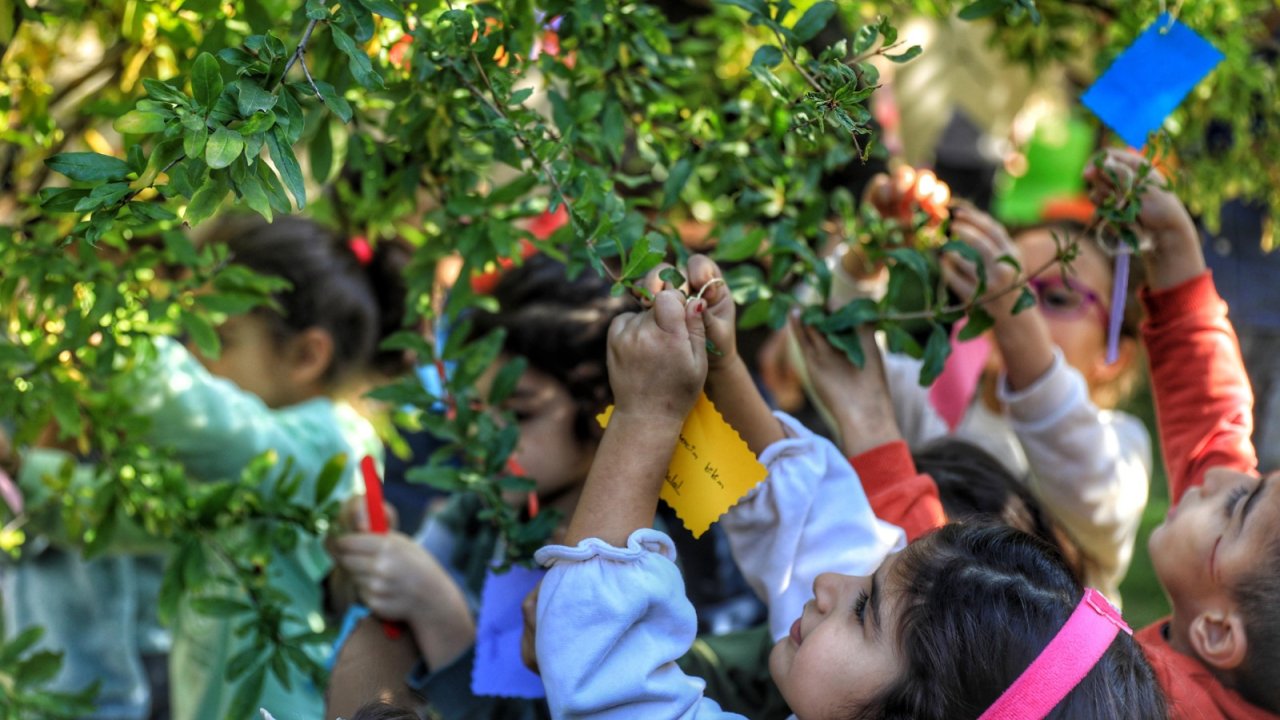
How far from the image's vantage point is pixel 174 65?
1539 mm

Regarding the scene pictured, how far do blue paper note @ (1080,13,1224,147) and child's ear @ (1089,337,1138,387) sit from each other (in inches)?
33.7

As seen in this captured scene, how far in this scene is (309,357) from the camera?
7.89 feet

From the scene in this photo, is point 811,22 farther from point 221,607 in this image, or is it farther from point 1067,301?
point 1067,301

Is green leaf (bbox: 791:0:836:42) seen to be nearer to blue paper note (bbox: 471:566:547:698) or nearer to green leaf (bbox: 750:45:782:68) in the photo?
green leaf (bbox: 750:45:782:68)

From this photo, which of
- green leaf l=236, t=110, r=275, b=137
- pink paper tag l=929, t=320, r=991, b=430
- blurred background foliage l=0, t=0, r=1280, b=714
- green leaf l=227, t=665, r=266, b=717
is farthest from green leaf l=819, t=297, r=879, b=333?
pink paper tag l=929, t=320, r=991, b=430

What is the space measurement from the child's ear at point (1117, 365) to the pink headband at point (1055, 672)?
1.28 meters

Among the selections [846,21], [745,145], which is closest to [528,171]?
[745,145]

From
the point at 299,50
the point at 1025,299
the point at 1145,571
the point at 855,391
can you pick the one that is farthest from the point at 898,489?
the point at 1145,571

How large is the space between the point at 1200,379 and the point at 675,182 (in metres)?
0.77

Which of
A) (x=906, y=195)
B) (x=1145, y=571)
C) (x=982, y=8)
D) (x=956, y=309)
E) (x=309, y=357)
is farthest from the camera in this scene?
(x=1145, y=571)

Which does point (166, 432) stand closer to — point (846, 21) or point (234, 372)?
point (234, 372)

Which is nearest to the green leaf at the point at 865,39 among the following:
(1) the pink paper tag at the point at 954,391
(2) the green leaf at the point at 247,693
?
(2) the green leaf at the point at 247,693

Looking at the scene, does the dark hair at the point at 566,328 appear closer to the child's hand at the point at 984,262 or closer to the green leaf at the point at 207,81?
the child's hand at the point at 984,262

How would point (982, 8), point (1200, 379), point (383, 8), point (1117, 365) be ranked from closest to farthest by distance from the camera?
point (383, 8) < point (982, 8) < point (1200, 379) < point (1117, 365)
